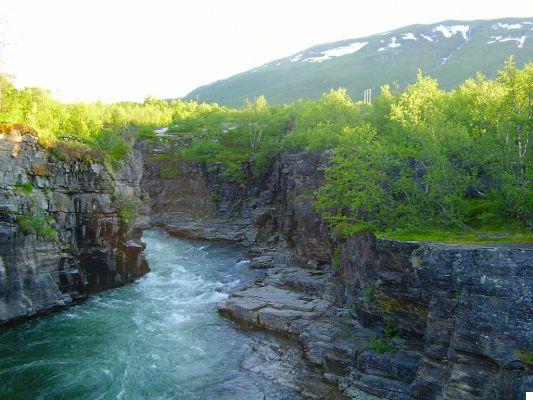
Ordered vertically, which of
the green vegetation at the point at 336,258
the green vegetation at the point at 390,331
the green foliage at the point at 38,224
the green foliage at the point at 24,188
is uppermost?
the green foliage at the point at 24,188

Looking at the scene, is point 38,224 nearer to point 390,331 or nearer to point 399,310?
point 390,331

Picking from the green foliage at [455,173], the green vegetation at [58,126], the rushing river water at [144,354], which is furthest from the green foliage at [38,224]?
the green foliage at [455,173]

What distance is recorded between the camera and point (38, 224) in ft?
110

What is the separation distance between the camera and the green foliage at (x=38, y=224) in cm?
3244

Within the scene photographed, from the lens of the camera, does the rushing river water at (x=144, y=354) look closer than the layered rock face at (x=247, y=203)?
A: Yes

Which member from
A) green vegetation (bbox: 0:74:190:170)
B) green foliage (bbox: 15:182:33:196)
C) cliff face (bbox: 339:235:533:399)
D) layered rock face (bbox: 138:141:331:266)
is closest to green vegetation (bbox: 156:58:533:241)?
cliff face (bbox: 339:235:533:399)

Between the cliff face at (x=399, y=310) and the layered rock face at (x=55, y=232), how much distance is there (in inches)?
517

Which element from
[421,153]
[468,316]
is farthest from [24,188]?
[468,316]

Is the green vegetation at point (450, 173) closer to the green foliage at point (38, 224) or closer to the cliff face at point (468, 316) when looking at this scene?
the cliff face at point (468, 316)

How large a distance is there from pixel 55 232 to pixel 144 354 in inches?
549

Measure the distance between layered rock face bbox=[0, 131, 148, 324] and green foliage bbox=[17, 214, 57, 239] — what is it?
67mm

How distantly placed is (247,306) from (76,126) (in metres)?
31.9

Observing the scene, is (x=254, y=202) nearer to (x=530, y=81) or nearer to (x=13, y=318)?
(x=13, y=318)

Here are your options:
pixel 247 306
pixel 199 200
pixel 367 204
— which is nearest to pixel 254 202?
pixel 199 200
